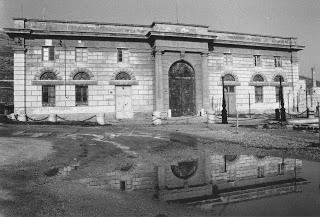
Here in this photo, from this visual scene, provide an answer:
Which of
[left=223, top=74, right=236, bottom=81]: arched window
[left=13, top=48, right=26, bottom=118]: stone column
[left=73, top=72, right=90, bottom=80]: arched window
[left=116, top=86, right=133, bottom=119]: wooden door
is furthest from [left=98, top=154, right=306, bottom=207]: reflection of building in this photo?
[left=223, top=74, right=236, bottom=81]: arched window

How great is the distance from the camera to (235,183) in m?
5.38

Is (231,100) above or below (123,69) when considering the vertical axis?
below

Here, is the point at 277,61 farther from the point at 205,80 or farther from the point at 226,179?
the point at 226,179

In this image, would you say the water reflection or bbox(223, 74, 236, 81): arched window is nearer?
the water reflection

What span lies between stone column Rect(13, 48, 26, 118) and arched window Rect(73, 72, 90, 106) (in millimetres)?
4325

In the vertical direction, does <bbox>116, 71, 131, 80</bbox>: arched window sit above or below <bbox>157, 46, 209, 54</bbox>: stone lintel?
below

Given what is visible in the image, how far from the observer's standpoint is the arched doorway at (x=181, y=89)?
2623 cm

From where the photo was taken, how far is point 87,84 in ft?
80.5

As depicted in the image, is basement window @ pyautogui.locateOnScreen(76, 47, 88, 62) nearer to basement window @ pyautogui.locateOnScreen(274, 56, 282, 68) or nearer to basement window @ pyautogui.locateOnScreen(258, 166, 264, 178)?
basement window @ pyautogui.locateOnScreen(274, 56, 282, 68)

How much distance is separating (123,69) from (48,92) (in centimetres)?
694

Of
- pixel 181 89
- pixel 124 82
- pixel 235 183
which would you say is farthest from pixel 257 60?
pixel 235 183

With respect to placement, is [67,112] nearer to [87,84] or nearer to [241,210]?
[87,84]

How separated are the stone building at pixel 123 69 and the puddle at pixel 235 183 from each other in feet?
59.0

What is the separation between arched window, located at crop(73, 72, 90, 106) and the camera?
80.6ft
